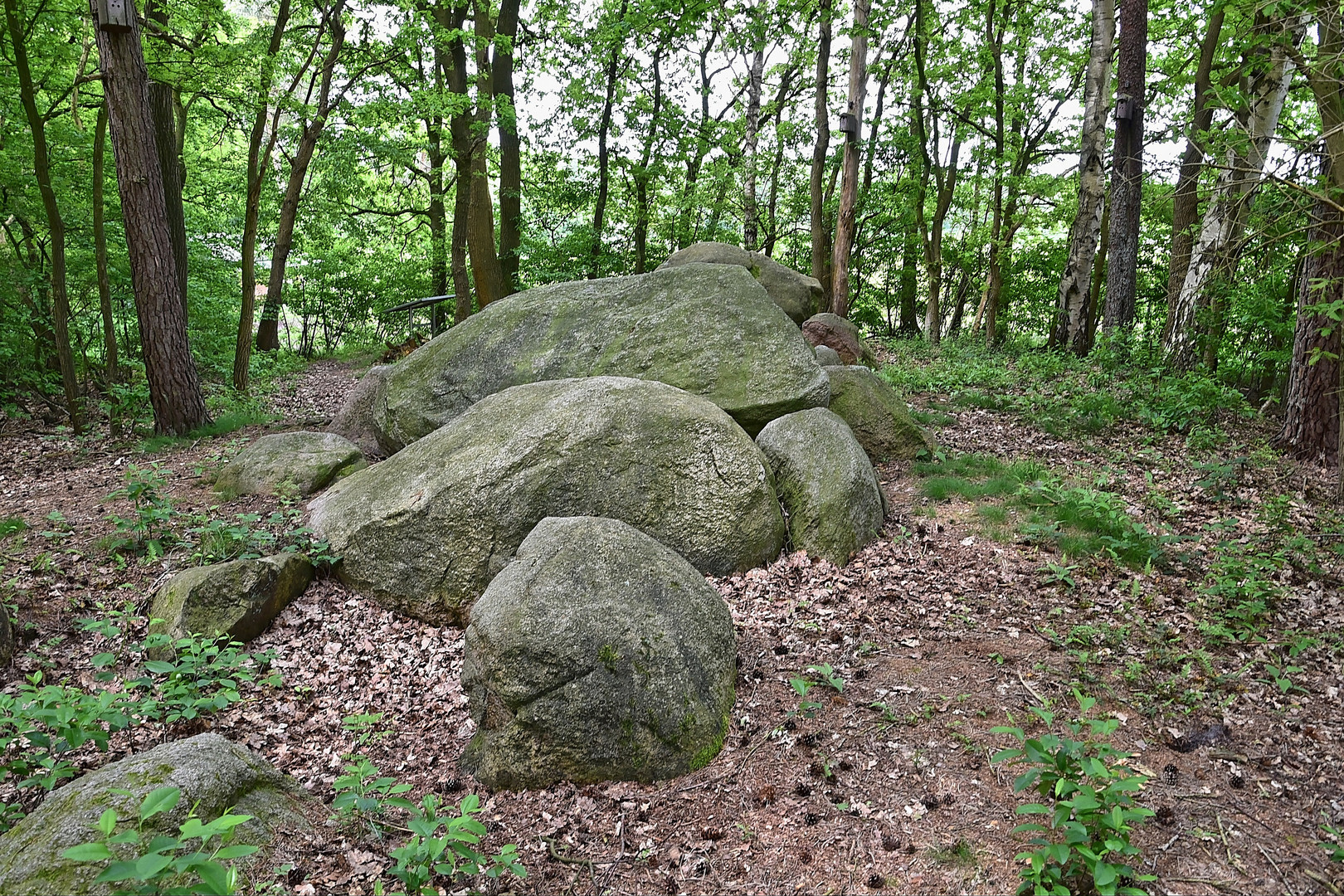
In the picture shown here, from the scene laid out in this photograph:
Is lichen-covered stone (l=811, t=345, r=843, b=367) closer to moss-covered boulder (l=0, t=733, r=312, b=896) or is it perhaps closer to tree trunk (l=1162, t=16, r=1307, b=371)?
tree trunk (l=1162, t=16, r=1307, b=371)

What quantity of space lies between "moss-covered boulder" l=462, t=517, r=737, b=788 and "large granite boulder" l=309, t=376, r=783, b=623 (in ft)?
4.71

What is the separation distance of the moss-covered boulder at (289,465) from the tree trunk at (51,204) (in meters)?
4.26

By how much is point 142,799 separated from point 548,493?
3.29 m

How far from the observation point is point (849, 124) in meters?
13.3

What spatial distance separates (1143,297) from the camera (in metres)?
20.8

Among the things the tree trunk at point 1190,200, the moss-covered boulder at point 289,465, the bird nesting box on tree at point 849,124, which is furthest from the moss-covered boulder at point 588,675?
the bird nesting box on tree at point 849,124

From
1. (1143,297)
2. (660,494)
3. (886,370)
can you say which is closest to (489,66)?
(886,370)

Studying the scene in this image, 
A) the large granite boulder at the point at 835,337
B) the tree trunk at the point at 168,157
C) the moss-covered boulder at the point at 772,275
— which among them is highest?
the tree trunk at the point at 168,157

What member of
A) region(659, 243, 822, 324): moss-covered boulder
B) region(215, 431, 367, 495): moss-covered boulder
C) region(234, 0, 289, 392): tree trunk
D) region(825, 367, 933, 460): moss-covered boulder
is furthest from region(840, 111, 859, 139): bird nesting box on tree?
region(215, 431, 367, 495): moss-covered boulder

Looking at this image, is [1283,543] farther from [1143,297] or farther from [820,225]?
[1143,297]

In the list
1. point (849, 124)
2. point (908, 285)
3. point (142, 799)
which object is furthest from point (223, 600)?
point (908, 285)

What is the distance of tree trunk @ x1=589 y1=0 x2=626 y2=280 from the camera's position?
1745cm

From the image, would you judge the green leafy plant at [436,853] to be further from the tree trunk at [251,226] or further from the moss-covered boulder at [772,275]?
the tree trunk at [251,226]

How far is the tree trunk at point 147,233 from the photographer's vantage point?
885cm
